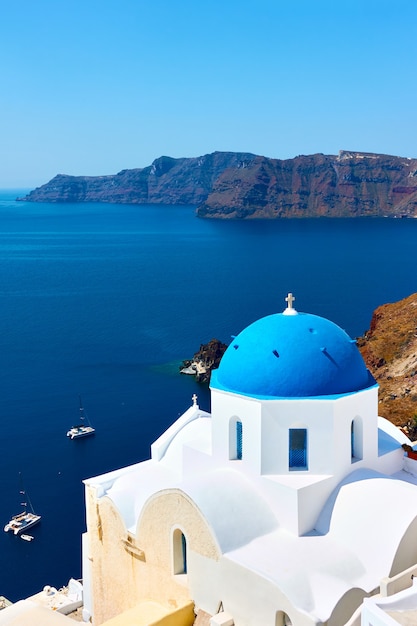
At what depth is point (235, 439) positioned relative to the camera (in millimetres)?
16953

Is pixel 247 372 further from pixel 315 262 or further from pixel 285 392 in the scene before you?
pixel 315 262

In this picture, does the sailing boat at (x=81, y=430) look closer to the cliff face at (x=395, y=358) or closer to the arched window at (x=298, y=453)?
the cliff face at (x=395, y=358)

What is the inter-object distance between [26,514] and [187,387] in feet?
81.0

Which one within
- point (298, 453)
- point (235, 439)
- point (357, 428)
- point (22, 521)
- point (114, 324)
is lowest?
point (22, 521)

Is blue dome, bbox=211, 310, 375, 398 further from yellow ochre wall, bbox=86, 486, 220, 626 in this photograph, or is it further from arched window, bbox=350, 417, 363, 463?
yellow ochre wall, bbox=86, 486, 220, 626

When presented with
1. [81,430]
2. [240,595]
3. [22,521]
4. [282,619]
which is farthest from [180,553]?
[81,430]

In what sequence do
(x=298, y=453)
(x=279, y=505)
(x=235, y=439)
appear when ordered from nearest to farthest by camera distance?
(x=279, y=505)
(x=298, y=453)
(x=235, y=439)

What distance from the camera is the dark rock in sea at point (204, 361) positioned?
62.8 metres

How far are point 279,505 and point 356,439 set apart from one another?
8.92 ft

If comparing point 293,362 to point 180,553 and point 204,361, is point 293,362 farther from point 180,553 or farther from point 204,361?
point 204,361

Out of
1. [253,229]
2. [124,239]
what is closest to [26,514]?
[124,239]

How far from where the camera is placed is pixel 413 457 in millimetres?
18359

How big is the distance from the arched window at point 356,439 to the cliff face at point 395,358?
1903 cm

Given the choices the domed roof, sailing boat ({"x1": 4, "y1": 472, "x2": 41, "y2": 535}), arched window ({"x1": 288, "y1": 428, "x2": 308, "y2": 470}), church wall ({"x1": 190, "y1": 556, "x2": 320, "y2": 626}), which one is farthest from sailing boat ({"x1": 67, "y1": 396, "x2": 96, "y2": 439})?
arched window ({"x1": 288, "y1": 428, "x2": 308, "y2": 470})
